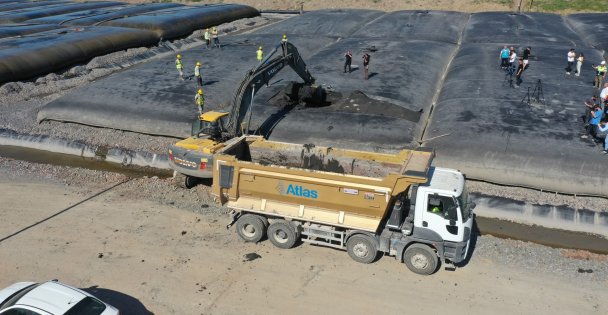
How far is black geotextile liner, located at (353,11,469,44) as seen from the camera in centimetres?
3200

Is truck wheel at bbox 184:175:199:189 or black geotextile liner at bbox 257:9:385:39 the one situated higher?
black geotextile liner at bbox 257:9:385:39

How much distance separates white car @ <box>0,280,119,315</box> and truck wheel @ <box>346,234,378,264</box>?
5.77 meters

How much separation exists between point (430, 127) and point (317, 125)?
456cm

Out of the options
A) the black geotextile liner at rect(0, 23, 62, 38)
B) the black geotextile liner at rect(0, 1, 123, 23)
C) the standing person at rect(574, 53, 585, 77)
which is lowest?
the black geotextile liner at rect(0, 23, 62, 38)

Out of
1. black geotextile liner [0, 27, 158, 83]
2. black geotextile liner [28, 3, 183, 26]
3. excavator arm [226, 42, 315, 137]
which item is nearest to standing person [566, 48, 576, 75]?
excavator arm [226, 42, 315, 137]

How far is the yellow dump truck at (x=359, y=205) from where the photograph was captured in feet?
35.0

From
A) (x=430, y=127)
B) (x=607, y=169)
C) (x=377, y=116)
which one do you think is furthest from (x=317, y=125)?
(x=607, y=169)

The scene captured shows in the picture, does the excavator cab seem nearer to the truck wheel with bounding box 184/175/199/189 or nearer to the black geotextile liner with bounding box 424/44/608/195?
the truck wheel with bounding box 184/175/199/189

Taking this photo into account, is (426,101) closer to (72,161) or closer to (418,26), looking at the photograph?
(72,161)

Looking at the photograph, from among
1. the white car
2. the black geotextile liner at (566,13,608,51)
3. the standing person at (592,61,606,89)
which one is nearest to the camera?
the white car

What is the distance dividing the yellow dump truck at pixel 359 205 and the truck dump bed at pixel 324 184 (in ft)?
0.08

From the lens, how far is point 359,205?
440 inches

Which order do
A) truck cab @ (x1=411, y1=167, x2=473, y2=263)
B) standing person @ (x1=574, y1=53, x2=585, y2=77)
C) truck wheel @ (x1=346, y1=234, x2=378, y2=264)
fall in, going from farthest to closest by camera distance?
standing person @ (x1=574, y1=53, x2=585, y2=77), truck wheel @ (x1=346, y1=234, x2=378, y2=264), truck cab @ (x1=411, y1=167, x2=473, y2=263)

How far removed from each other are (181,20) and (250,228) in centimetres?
3050
